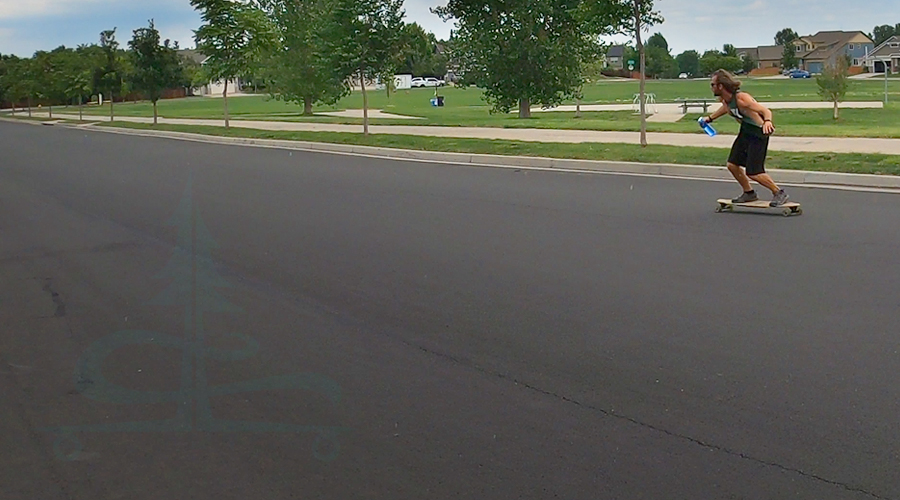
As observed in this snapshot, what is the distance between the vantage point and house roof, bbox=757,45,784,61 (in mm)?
149000

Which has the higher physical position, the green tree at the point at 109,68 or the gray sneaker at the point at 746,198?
the green tree at the point at 109,68

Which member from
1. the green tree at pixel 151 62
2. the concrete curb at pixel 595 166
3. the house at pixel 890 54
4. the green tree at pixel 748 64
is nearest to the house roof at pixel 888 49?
the house at pixel 890 54

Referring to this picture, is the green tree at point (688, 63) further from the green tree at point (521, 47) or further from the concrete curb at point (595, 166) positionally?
the concrete curb at point (595, 166)

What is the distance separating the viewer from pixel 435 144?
75.8 ft

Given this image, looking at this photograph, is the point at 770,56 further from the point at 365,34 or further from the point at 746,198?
the point at 746,198

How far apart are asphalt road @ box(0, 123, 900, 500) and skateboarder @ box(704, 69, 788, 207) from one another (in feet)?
1.30

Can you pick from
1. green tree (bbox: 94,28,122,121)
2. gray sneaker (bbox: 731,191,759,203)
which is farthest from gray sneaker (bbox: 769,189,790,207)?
green tree (bbox: 94,28,122,121)

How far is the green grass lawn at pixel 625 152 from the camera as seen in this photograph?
49.1 feet

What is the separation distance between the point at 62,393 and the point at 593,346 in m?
3.31

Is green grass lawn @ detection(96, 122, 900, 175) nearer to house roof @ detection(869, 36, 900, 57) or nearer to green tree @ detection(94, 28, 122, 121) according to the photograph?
green tree @ detection(94, 28, 122, 121)

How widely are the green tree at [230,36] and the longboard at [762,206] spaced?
2575cm

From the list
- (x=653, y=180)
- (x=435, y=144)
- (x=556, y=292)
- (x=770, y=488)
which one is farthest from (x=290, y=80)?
(x=770, y=488)

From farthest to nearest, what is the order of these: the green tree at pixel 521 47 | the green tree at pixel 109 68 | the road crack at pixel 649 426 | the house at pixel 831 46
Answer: the house at pixel 831 46 → the green tree at pixel 109 68 → the green tree at pixel 521 47 → the road crack at pixel 649 426

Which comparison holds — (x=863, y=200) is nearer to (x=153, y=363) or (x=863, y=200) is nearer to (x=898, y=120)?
(x=153, y=363)
